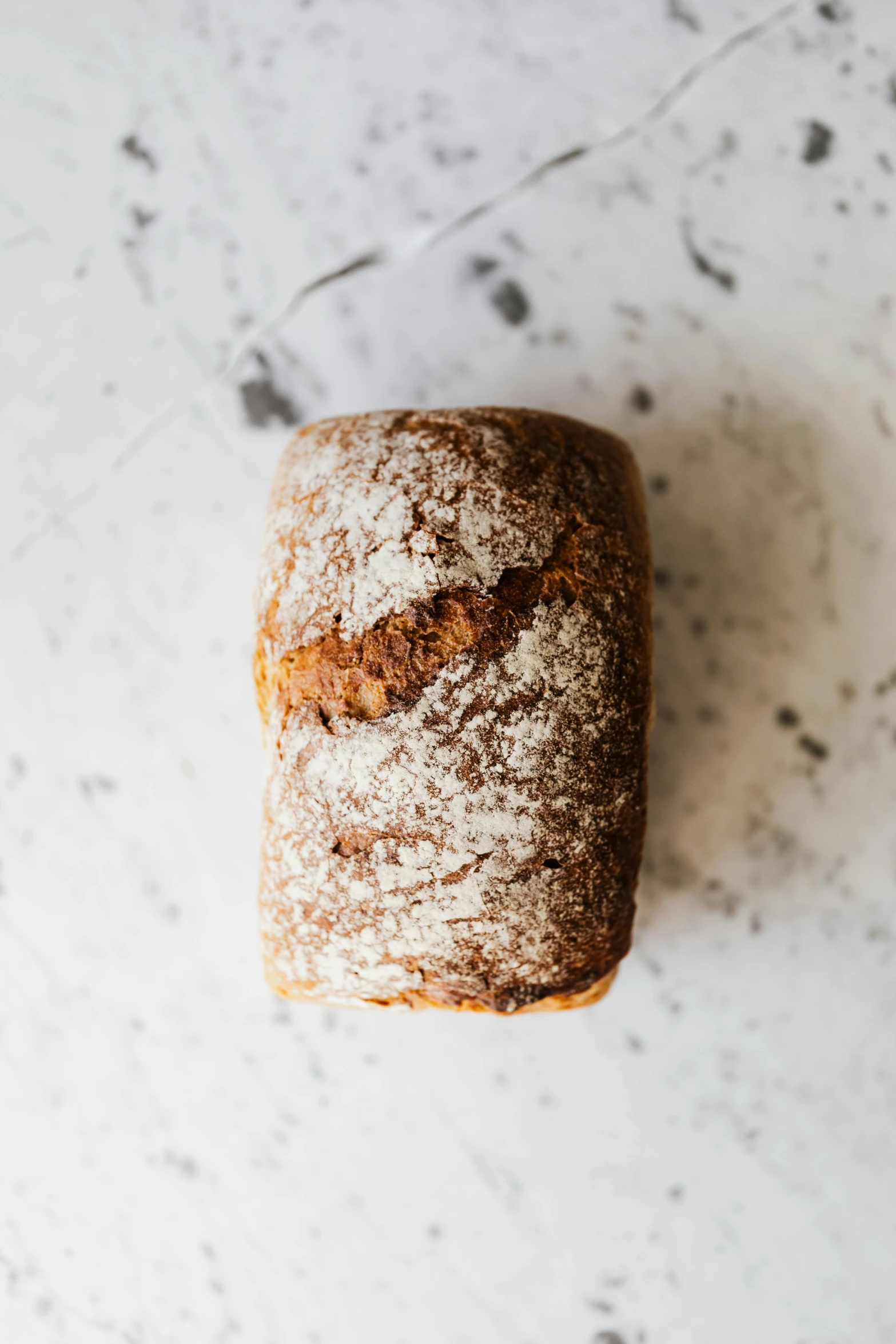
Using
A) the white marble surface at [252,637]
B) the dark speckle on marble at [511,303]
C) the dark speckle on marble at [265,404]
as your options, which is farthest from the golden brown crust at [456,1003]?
the dark speckle on marble at [511,303]

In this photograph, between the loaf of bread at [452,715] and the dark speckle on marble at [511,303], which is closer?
the loaf of bread at [452,715]

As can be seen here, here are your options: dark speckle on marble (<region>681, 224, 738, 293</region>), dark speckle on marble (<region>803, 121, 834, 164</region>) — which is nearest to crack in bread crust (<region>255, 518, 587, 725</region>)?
dark speckle on marble (<region>681, 224, 738, 293</region>)

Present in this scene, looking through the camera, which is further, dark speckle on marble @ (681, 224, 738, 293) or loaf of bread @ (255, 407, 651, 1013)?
dark speckle on marble @ (681, 224, 738, 293)

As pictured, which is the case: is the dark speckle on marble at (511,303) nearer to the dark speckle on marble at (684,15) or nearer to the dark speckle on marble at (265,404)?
the dark speckle on marble at (265,404)

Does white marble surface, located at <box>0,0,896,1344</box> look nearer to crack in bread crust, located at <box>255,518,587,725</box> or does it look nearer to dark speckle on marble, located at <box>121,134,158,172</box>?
dark speckle on marble, located at <box>121,134,158,172</box>

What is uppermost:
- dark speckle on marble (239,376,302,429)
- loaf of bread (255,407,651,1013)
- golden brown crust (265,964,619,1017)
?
dark speckle on marble (239,376,302,429)

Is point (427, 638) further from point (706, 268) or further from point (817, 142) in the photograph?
point (817, 142)

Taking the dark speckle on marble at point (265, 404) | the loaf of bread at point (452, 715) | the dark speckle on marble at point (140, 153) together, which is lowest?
the loaf of bread at point (452, 715)
